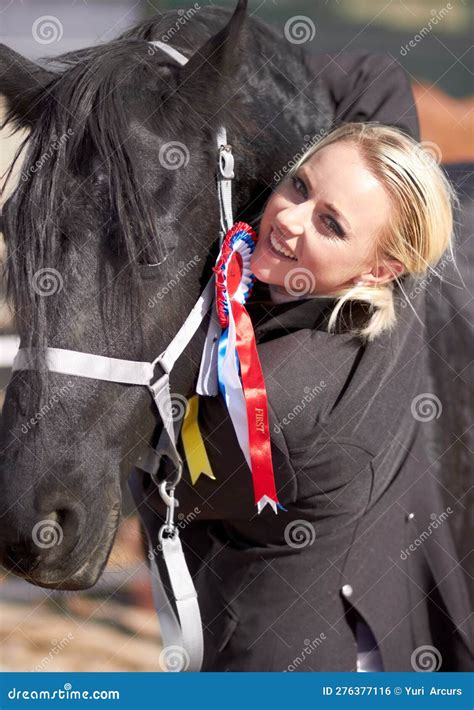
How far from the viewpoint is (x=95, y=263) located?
1360mm

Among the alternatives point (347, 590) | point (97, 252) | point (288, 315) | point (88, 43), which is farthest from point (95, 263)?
point (88, 43)

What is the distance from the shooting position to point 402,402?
1685mm

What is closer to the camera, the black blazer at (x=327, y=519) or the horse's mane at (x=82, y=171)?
the horse's mane at (x=82, y=171)

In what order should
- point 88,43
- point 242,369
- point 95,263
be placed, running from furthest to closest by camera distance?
point 88,43 → point 242,369 → point 95,263

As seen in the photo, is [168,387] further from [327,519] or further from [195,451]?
[327,519]

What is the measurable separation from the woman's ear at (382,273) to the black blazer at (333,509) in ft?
0.35

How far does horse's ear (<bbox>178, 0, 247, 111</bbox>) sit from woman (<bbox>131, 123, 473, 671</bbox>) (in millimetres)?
223

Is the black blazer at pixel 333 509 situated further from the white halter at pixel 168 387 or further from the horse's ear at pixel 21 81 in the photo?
the horse's ear at pixel 21 81

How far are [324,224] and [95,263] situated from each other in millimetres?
427

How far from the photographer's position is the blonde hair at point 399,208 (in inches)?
59.2

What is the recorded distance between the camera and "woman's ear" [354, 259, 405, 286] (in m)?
1.56

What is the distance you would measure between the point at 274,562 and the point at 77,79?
99 centimetres

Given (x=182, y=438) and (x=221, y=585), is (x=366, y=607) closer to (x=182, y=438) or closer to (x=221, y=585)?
(x=221, y=585)

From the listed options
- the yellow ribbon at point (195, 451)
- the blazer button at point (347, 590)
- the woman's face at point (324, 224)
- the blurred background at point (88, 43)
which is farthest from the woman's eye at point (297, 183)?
the blurred background at point (88, 43)
